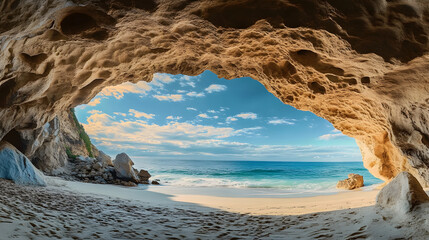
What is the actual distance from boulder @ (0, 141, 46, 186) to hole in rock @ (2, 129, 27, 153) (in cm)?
143

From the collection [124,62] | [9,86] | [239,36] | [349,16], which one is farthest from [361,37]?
[9,86]

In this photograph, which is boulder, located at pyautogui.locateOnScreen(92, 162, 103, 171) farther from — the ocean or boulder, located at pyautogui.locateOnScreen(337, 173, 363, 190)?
boulder, located at pyautogui.locateOnScreen(337, 173, 363, 190)

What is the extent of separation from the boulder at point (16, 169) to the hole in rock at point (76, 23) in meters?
5.22

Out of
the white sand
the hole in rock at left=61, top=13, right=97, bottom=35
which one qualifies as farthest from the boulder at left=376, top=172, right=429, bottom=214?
the hole in rock at left=61, top=13, right=97, bottom=35

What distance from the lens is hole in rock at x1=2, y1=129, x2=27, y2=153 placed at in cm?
801

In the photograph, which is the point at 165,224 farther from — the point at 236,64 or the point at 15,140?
the point at 15,140

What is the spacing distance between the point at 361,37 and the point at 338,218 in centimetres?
296

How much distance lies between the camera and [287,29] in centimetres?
377

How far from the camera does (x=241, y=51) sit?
5324mm

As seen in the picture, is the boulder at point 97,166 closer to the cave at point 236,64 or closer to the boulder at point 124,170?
the boulder at point 124,170

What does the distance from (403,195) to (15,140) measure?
11.1 meters

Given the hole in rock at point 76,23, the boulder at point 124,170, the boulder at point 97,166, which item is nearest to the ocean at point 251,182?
the boulder at point 124,170

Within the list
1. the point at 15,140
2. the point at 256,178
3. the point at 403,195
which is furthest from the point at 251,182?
the point at 403,195

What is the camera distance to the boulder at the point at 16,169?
250 inches
